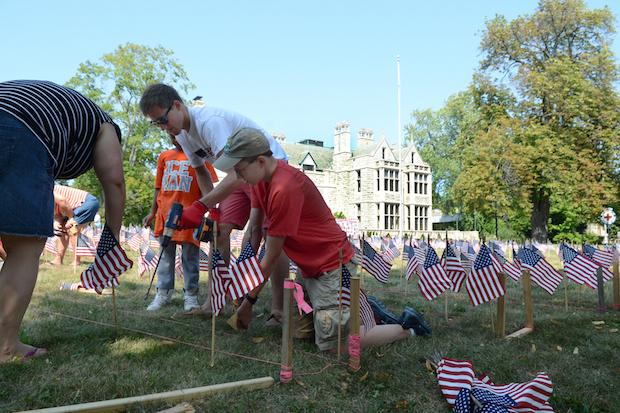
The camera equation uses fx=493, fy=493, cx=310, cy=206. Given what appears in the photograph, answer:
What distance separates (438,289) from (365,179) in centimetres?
4270

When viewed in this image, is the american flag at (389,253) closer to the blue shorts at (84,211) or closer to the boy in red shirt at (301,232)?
the blue shorts at (84,211)

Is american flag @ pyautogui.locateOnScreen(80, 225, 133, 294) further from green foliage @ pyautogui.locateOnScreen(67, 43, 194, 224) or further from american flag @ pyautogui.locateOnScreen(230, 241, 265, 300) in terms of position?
green foliage @ pyautogui.locateOnScreen(67, 43, 194, 224)

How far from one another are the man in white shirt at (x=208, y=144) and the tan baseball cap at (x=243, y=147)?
1.06ft

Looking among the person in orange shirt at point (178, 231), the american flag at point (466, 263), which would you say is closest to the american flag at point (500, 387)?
the person in orange shirt at point (178, 231)

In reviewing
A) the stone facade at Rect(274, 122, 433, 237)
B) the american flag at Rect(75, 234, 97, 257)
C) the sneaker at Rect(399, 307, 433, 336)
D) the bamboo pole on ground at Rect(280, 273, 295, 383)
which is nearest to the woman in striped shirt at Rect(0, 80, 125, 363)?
the bamboo pole on ground at Rect(280, 273, 295, 383)

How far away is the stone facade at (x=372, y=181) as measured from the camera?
47.0 m

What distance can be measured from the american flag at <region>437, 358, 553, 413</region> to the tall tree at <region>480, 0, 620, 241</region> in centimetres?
2495

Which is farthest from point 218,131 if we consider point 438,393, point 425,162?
point 425,162

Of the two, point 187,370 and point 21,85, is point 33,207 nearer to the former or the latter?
point 21,85

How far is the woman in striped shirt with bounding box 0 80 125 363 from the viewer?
104 inches

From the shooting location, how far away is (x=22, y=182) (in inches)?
105

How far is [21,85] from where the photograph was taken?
9.56ft

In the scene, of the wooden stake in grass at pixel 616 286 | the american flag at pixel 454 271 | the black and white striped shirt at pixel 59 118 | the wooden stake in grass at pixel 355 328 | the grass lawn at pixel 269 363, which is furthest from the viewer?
the wooden stake in grass at pixel 616 286

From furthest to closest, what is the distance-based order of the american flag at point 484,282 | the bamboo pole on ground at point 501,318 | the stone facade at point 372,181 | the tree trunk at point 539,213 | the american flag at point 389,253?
1. the stone facade at point 372,181
2. the tree trunk at point 539,213
3. the american flag at point 389,253
4. the american flag at point 484,282
5. the bamboo pole on ground at point 501,318
